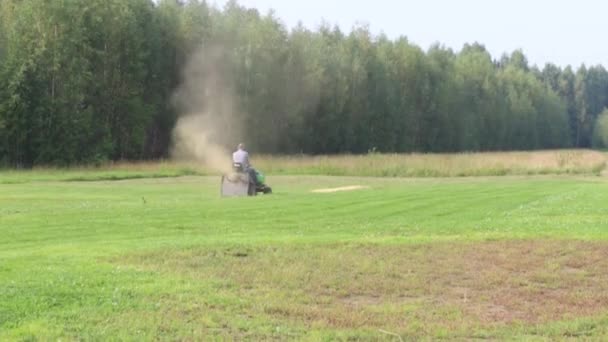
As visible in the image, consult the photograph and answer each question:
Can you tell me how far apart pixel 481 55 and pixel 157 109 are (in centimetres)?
8586

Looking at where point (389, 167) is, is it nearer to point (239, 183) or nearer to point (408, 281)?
point (239, 183)

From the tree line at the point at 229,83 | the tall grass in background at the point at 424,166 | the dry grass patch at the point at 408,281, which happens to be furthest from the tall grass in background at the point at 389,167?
the dry grass patch at the point at 408,281

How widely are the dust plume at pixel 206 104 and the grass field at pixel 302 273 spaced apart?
148 ft

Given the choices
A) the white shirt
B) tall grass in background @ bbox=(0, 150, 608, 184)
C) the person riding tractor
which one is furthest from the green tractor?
tall grass in background @ bbox=(0, 150, 608, 184)

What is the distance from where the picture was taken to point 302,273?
41.0 ft

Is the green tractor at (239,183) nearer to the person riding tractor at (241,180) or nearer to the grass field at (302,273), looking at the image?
the person riding tractor at (241,180)

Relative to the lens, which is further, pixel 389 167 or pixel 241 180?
pixel 389 167

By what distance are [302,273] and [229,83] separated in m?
61.6

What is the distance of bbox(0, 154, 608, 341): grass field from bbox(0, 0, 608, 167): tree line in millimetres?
34929

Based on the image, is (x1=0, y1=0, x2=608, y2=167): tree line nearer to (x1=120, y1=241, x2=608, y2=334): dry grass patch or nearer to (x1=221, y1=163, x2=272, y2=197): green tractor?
(x1=221, y1=163, x2=272, y2=197): green tractor

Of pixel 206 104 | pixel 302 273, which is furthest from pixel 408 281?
pixel 206 104

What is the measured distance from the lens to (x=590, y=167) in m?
56.6

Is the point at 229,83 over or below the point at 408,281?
over

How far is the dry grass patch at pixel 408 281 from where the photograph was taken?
9.86 meters
